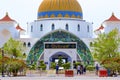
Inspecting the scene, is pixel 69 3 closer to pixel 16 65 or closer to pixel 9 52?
pixel 9 52

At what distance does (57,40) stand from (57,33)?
198cm

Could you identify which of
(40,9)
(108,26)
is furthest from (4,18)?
(108,26)

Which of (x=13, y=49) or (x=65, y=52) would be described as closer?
(x=13, y=49)

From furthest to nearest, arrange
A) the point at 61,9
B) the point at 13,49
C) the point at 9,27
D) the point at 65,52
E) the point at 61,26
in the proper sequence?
the point at 61,9 → the point at 61,26 → the point at 9,27 → the point at 65,52 → the point at 13,49

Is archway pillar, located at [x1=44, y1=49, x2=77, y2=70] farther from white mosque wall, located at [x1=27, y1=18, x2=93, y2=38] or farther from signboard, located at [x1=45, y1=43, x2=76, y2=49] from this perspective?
white mosque wall, located at [x1=27, y1=18, x2=93, y2=38]

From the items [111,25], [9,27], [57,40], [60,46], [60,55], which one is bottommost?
[60,55]

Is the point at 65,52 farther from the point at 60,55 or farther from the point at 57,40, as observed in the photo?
the point at 57,40

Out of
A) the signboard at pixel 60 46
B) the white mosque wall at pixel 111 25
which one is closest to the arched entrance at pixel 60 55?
the signboard at pixel 60 46

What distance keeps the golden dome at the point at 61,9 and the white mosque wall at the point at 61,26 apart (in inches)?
47.7

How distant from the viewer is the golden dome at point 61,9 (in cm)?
8056

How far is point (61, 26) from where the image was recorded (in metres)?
80.2

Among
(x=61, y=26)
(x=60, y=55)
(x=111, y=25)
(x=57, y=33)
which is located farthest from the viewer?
(x=61, y=26)

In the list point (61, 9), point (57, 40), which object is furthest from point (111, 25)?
point (57, 40)

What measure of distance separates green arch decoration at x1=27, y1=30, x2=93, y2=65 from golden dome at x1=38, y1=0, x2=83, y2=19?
13.7ft
